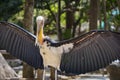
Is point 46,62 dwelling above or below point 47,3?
below

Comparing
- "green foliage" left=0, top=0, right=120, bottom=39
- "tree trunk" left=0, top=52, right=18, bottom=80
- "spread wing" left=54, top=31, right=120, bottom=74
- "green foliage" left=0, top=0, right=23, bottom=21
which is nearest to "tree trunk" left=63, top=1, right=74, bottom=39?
"green foliage" left=0, top=0, right=120, bottom=39

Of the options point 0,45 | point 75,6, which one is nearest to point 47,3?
point 75,6

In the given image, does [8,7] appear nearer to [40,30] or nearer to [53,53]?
[53,53]

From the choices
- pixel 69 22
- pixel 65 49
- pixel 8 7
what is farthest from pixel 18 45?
pixel 69 22

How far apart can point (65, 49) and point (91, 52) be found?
0.36m

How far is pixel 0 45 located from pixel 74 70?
1.15 meters

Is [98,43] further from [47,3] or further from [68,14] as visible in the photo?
[68,14]

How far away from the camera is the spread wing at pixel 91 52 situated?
4738 millimetres


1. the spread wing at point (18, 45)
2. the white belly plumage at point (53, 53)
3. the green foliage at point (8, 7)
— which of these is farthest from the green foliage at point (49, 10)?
the white belly plumage at point (53, 53)

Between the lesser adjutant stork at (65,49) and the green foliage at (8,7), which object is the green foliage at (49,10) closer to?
the green foliage at (8,7)

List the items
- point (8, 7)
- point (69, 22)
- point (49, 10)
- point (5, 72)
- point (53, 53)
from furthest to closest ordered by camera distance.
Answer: point (69, 22) → point (49, 10) → point (8, 7) → point (5, 72) → point (53, 53)

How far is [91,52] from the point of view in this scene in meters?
4.95

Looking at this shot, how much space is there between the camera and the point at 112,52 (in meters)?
4.77

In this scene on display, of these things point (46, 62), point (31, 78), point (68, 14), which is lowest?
point (31, 78)
